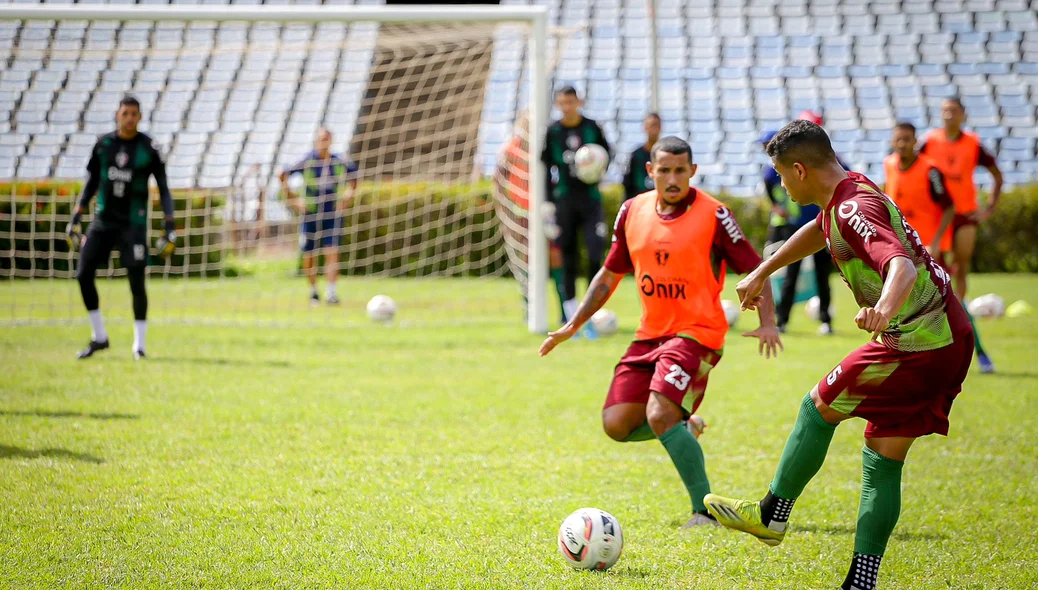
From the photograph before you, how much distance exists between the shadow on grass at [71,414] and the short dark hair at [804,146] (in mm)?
4513

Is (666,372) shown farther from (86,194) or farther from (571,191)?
(86,194)

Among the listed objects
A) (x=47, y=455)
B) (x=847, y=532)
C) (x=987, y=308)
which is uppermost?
(x=987, y=308)

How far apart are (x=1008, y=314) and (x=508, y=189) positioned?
6.48 m

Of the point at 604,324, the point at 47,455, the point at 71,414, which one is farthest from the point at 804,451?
the point at 604,324

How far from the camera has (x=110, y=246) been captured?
8.55 m

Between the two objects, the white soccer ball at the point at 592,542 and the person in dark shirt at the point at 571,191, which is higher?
the person in dark shirt at the point at 571,191

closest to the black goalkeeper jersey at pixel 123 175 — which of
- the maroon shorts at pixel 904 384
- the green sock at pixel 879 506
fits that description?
the maroon shorts at pixel 904 384

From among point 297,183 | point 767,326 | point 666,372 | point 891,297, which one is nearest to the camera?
point 891,297

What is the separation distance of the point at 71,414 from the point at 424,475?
268cm

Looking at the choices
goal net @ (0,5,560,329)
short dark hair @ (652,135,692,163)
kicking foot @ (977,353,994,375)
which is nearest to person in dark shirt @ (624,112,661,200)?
goal net @ (0,5,560,329)

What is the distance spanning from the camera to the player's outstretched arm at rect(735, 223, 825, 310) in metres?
3.65

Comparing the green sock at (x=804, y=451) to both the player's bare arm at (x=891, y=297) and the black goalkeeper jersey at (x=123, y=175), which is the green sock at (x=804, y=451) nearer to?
the player's bare arm at (x=891, y=297)

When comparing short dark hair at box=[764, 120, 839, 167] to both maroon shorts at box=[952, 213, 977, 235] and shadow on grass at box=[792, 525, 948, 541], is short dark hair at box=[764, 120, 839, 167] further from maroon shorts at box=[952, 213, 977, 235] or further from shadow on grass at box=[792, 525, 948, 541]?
maroon shorts at box=[952, 213, 977, 235]

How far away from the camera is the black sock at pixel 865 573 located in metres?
3.39
